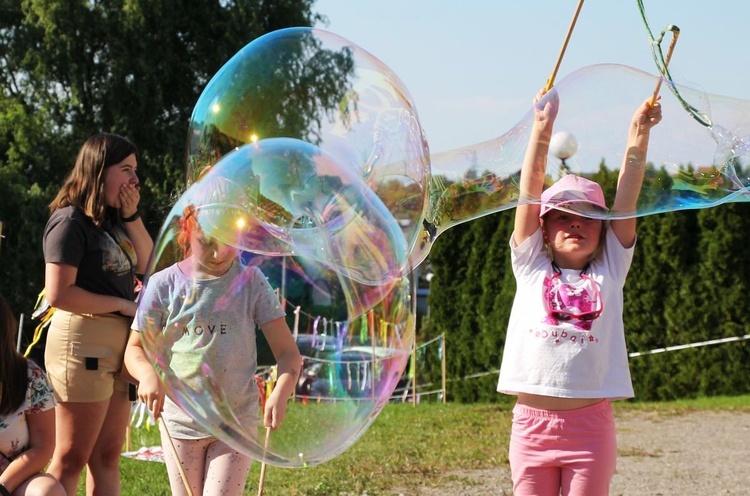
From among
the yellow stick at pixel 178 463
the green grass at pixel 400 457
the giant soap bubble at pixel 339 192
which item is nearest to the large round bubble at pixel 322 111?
the giant soap bubble at pixel 339 192

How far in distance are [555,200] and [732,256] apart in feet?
26.8

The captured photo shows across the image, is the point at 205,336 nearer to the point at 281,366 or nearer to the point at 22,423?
the point at 281,366

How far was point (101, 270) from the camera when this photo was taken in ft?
11.8

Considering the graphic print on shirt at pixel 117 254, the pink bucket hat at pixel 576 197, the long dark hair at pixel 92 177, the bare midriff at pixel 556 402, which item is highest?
the long dark hair at pixel 92 177

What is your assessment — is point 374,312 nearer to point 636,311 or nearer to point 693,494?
point 693,494

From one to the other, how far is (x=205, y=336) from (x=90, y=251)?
1074mm

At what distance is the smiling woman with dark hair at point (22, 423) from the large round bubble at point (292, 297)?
28.9 inches

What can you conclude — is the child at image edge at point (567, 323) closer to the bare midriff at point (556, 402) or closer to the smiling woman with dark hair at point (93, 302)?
the bare midriff at point (556, 402)

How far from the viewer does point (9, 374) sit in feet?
10.6

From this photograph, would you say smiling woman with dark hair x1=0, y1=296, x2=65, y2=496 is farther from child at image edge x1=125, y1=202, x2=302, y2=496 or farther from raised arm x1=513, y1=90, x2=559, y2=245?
raised arm x1=513, y1=90, x2=559, y2=245

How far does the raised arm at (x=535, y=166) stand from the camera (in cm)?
319

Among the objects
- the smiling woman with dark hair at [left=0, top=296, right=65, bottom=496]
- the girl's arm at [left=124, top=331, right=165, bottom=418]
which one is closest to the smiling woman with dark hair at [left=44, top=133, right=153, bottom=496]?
the smiling woman with dark hair at [left=0, top=296, right=65, bottom=496]

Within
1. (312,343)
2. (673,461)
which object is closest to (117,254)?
(312,343)

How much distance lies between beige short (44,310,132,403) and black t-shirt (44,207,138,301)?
0.12m
